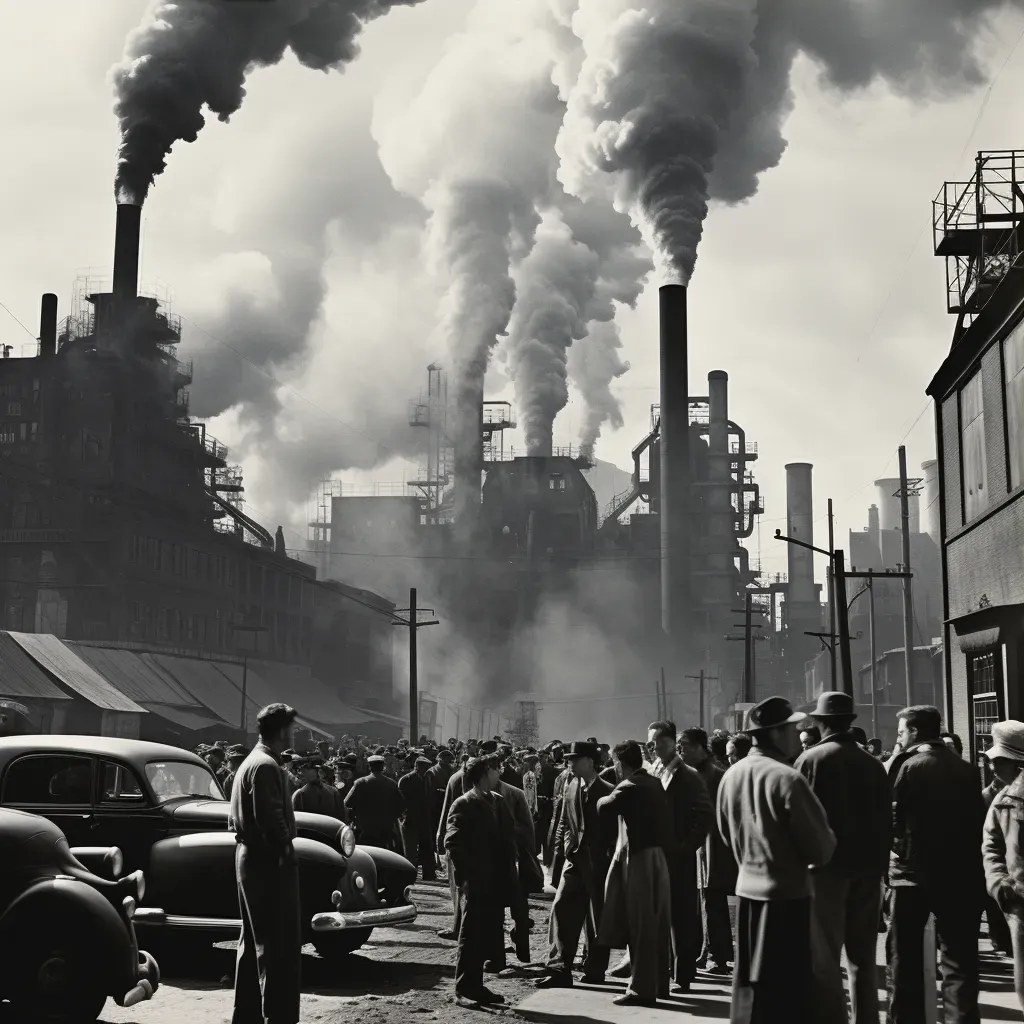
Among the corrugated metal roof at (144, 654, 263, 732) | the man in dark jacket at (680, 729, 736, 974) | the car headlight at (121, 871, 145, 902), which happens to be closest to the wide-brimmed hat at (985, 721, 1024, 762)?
the man in dark jacket at (680, 729, 736, 974)

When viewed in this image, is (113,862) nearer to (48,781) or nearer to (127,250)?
(48,781)

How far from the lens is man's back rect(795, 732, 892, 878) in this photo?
6379mm

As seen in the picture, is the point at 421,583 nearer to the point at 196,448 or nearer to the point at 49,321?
the point at 196,448

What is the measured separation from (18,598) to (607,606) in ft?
120

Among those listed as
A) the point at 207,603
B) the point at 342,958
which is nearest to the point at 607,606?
the point at 207,603

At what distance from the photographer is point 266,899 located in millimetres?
6379

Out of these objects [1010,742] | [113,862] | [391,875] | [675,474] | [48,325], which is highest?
[48,325]

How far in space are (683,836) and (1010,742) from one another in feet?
10.1

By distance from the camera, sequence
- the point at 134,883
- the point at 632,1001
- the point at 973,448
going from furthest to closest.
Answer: the point at 973,448 → the point at 632,1001 → the point at 134,883

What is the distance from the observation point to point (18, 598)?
47375 millimetres

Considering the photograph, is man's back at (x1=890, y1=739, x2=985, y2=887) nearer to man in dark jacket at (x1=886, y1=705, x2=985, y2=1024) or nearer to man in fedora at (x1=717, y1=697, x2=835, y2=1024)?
man in dark jacket at (x1=886, y1=705, x2=985, y2=1024)

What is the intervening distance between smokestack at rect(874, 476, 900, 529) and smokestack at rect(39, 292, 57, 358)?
65464mm

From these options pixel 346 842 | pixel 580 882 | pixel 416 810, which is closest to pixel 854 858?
pixel 580 882

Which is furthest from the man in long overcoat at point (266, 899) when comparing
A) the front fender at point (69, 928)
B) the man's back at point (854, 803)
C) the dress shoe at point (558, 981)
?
the dress shoe at point (558, 981)
